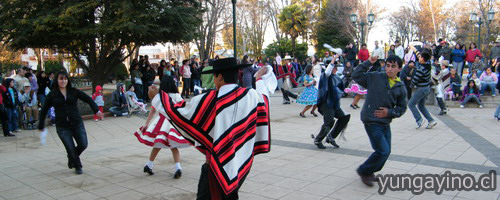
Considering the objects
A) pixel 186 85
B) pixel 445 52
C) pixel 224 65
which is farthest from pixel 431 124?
pixel 186 85

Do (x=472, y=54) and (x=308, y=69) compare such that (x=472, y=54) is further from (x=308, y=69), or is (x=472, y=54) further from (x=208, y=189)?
(x=208, y=189)

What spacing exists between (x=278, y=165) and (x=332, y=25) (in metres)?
33.5

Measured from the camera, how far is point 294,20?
37.9 m

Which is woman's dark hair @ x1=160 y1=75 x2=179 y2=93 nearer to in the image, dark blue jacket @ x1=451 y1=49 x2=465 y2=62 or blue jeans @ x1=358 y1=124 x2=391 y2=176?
blue jeans @ x1=358 y1=124 x2=391 y2=176

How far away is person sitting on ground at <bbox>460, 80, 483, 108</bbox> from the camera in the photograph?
12.8 meters

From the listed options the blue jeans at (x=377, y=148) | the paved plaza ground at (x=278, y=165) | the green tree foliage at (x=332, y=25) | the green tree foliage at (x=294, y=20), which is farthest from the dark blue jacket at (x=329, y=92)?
the green tree foliage at (x=332, y=25)

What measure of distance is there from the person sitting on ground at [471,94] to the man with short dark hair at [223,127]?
12025 millimetres

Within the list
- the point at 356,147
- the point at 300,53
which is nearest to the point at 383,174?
the point at 356,147

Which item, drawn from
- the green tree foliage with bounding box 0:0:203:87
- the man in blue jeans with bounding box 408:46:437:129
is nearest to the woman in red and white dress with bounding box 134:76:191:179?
the man in blue jeans with bounding box 408:46:437:129

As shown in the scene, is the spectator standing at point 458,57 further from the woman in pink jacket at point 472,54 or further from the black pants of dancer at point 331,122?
the black pants of dancer at point 331,122

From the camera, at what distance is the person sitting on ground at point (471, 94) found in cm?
1284

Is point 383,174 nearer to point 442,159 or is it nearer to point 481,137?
point 442,159

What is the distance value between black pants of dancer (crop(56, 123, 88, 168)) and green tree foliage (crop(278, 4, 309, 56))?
107ft

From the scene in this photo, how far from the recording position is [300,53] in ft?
119
